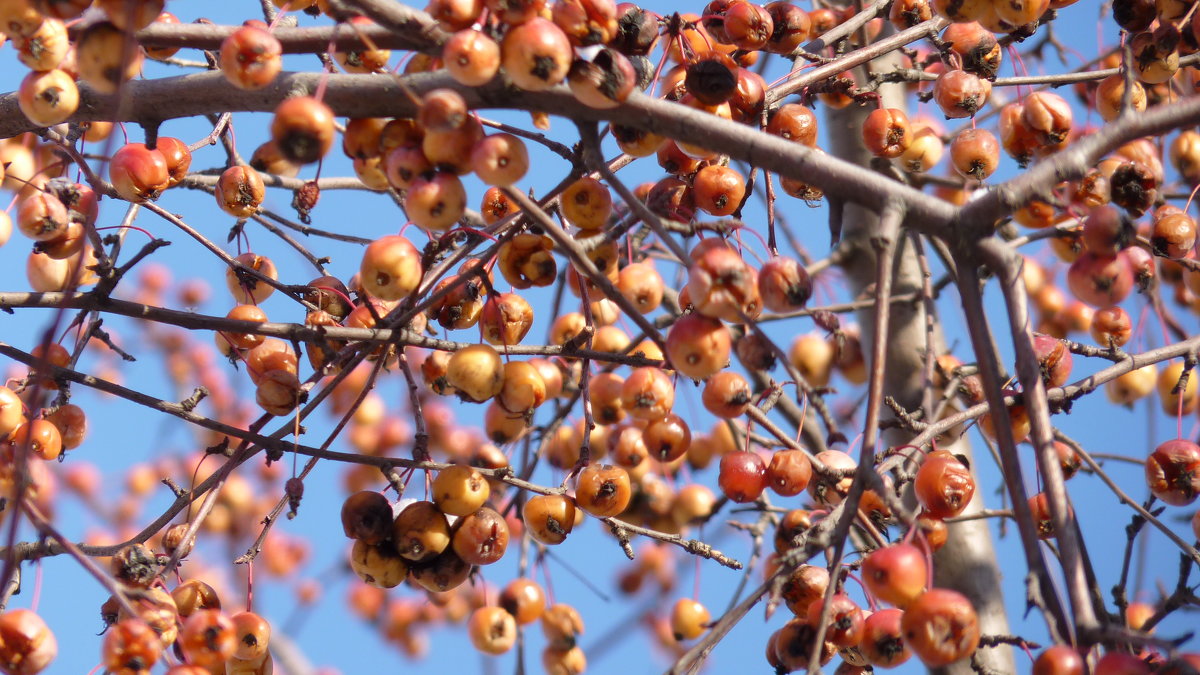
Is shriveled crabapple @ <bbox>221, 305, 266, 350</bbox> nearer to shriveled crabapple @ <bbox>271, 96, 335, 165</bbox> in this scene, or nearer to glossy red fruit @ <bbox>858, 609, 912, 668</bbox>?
shriveled crabapple @ <bbox>271, 96, 335, 165</bbox>

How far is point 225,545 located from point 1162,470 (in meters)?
4.65

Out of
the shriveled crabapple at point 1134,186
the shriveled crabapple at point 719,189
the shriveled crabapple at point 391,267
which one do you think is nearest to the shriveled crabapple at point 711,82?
the shriveled crabapple at point 719,189

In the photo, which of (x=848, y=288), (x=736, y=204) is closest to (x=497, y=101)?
(x=736, y=204)

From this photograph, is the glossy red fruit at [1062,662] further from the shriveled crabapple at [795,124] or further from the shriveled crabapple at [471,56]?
the shriveled crabapple at [795,124]

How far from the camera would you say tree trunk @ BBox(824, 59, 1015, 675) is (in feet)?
10.7

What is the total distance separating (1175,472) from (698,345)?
1370mm

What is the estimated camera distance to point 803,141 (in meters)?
2.58

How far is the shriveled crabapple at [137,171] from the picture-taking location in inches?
90.7

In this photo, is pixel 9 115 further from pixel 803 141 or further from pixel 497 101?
pixel 803 141

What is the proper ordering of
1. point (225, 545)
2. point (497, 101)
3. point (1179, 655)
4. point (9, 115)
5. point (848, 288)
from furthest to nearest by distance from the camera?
1. point (225, 545)
2. point (848, 288)
3. point (9, 115)
4. point (497, 101)
5. point (1179, 655)

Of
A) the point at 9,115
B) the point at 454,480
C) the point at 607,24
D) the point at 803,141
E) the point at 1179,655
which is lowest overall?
the point at 1179,655

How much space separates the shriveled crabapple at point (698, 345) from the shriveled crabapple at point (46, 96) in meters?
1.20

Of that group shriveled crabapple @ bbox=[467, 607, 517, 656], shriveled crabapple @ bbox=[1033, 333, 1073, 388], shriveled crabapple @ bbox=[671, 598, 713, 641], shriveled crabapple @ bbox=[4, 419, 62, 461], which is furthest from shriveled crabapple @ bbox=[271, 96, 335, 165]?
shriveled crabapple @ bbox=[671, 598, 713, 641]

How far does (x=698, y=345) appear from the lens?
1762 mm
